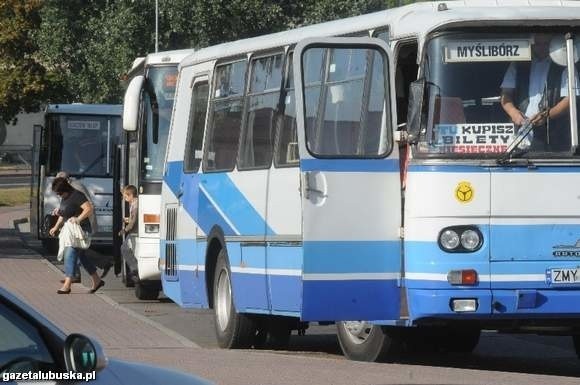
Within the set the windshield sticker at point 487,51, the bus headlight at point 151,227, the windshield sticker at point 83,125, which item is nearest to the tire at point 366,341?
the windshield sticker at point 487,51

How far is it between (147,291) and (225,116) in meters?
6.93

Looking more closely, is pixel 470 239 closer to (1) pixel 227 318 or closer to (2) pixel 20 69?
(1) pixel 227 318

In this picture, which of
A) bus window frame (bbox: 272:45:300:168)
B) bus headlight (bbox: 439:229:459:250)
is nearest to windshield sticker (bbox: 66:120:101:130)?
bus window frame (bbox: 272:45:300:168)

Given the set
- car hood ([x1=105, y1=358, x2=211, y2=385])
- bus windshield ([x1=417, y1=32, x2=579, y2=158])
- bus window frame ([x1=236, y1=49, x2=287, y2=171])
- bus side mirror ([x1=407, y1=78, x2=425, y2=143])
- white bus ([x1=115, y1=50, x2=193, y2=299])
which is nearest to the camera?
car hood ([x1=105, y1=358, x2=211, y2=385])

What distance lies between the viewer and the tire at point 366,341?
12219 millimetres

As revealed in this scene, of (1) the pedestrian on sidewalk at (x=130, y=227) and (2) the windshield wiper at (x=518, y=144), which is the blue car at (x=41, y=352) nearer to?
(2) the windshield wiper at (x=518, y=144)

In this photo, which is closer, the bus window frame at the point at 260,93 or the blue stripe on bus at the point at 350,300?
the blue stripe on bus at the point at 350,300

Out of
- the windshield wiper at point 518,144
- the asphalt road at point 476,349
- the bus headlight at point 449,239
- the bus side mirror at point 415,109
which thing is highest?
the bus side mirror at point 415,109

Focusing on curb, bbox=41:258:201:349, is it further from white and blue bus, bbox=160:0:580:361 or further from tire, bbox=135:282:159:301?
white and blue bus, bbox=160:0:580:361

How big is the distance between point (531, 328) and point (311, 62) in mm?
2793

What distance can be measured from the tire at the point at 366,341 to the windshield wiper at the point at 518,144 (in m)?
2.11

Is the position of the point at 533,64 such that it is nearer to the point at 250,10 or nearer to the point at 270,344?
the point at 270,344

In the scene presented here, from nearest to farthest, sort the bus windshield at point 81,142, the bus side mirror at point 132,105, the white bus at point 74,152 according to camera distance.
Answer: the bus side mirror at point 132,105 → the white bus at point 74,152 → the bus windshield at point 81,142

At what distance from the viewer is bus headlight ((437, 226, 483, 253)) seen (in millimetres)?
10883
